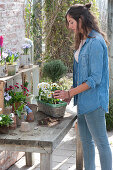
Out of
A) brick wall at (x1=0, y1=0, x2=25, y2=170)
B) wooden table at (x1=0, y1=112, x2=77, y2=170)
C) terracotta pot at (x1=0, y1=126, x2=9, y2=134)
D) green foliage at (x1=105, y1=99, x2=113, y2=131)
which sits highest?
brick wall at (x1=0, y1=0, x2=25, y2=170)

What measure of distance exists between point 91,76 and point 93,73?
3 cm

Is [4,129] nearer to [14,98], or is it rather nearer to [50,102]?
[14,98]

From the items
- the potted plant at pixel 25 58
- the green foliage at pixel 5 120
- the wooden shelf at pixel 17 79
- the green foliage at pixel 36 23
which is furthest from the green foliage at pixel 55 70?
the green foliage at pixel 36 23

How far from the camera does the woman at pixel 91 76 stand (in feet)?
8.63

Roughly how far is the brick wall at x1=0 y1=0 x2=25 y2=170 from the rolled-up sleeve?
108 cm

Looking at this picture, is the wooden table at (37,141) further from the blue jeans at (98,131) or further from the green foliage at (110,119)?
the green foliage at (110,119)

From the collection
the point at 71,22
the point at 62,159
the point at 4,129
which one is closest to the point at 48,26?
the point at 62,159

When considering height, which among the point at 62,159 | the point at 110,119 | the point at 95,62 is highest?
the point at 95,62

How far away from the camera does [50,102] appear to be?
3152 mm

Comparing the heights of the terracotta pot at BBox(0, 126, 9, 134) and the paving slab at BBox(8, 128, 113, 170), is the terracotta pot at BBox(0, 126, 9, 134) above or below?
above

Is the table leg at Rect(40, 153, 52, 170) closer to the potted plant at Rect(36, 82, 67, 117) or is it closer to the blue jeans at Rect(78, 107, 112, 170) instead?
the blue jeans at Rect(78, 107, 112, 170)

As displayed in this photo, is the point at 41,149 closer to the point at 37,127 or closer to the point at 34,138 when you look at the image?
the point at 34,138

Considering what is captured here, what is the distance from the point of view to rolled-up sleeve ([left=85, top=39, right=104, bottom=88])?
8.55 feet

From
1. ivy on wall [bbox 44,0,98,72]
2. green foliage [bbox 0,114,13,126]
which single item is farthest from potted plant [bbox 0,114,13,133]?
ivy on wall [bbox 44,0,98,72]
